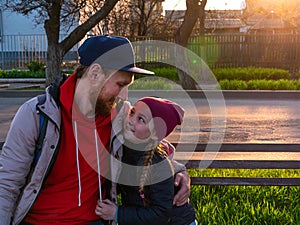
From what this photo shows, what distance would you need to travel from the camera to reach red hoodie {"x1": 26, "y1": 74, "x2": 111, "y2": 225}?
2760 millimetres

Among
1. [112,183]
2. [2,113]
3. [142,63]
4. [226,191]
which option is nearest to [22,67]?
[142,63]

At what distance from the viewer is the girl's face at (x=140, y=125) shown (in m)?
2.66

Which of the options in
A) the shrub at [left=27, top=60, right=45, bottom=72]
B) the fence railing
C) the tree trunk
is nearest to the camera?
the tree trunk

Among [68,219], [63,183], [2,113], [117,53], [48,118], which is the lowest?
[2,113]

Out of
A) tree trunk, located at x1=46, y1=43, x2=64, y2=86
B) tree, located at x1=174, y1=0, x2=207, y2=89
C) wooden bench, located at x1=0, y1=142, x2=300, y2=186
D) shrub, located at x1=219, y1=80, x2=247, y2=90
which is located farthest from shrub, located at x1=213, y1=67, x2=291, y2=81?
wooden bench, located at x1=0, y1=142, x2=300, y2=186

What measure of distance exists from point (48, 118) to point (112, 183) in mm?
502

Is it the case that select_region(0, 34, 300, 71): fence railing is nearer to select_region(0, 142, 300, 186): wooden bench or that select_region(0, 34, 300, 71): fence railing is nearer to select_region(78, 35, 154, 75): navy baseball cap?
select_region(0, 142, 300, 186): wooden bench

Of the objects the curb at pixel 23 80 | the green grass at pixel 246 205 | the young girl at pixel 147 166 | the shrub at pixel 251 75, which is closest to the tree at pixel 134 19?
the curb at pixel 23 80

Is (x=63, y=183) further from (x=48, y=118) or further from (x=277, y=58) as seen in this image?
(x=277, y=58)

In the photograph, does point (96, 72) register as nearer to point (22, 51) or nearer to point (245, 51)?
point (245, 51)

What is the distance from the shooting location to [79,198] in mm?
2814

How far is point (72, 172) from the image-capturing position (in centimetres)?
279

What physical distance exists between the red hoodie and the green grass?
1.62m

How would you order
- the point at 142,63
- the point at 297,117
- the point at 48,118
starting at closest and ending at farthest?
the point at 48,118 → the point at 297,117 → the point at 142,63
